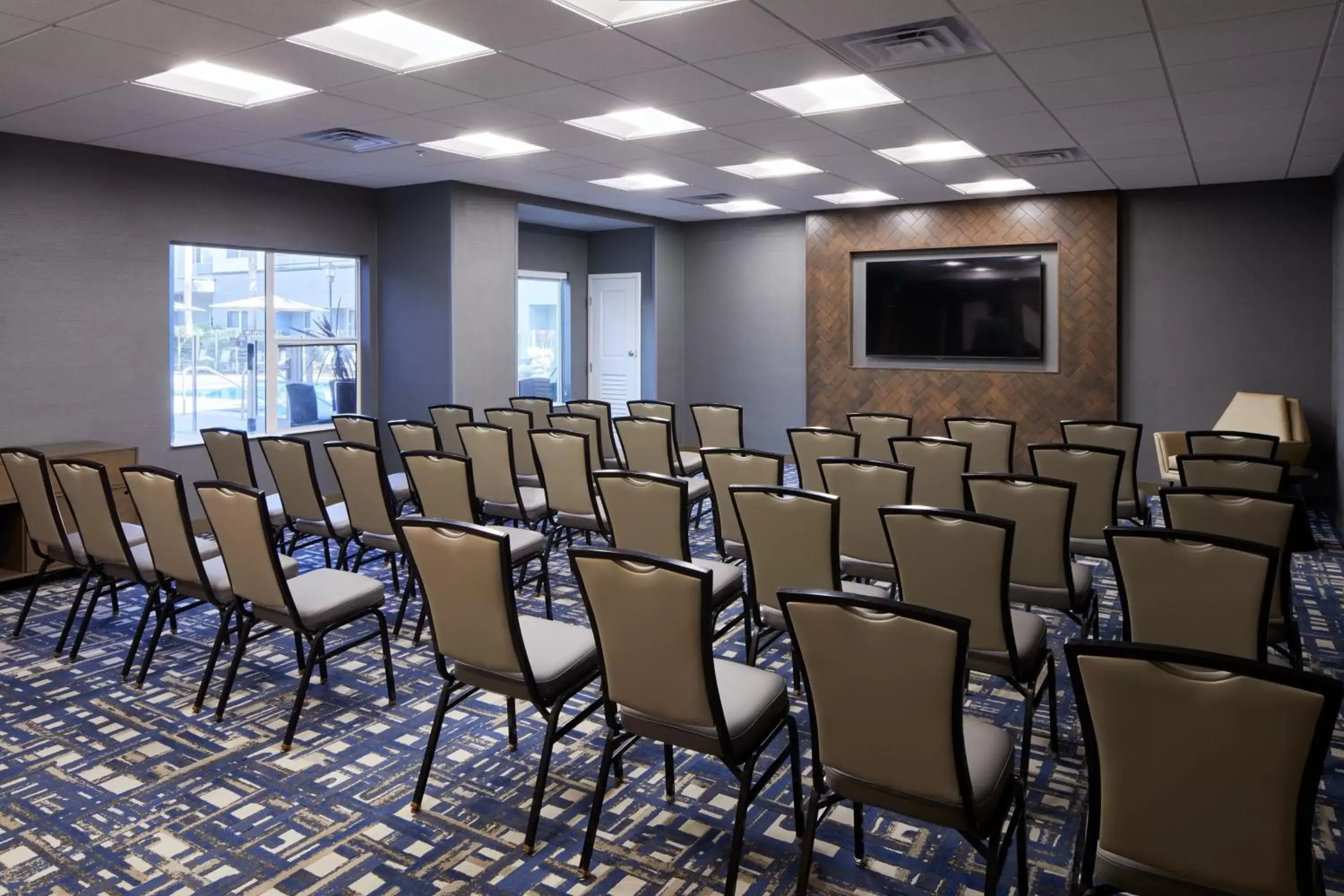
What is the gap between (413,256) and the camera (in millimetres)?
9062

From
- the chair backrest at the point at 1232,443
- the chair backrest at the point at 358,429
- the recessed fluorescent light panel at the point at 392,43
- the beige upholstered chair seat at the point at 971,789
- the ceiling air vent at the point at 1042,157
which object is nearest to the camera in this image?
the beige upholstered chair seat at the point at 971,789

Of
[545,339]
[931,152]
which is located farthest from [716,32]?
[545,339]

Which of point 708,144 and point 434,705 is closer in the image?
point 434,705

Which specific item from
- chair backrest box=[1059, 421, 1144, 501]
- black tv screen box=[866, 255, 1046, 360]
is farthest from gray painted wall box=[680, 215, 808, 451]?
chair backrest box=[1059, 421, 1144, 501]

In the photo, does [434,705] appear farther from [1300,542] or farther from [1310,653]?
[1300,542]

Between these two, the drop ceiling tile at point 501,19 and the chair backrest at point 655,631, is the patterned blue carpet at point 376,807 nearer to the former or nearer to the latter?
the chair backrest at point 655,631

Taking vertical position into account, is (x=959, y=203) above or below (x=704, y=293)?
above

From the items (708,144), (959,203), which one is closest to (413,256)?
(708,144)

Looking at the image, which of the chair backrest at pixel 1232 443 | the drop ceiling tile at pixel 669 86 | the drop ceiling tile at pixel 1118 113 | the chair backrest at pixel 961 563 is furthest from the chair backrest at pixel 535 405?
the chair backrest at pixel 961 563

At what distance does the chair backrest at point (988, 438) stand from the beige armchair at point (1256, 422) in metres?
2.00

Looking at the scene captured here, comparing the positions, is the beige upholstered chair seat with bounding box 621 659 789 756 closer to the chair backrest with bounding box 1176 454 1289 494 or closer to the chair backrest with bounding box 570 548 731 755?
the chair backrest with bounding box 570 548 731 755

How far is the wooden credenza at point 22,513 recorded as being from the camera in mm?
5516

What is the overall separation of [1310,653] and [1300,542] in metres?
2.55

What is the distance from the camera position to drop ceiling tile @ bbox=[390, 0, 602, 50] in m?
3.92
